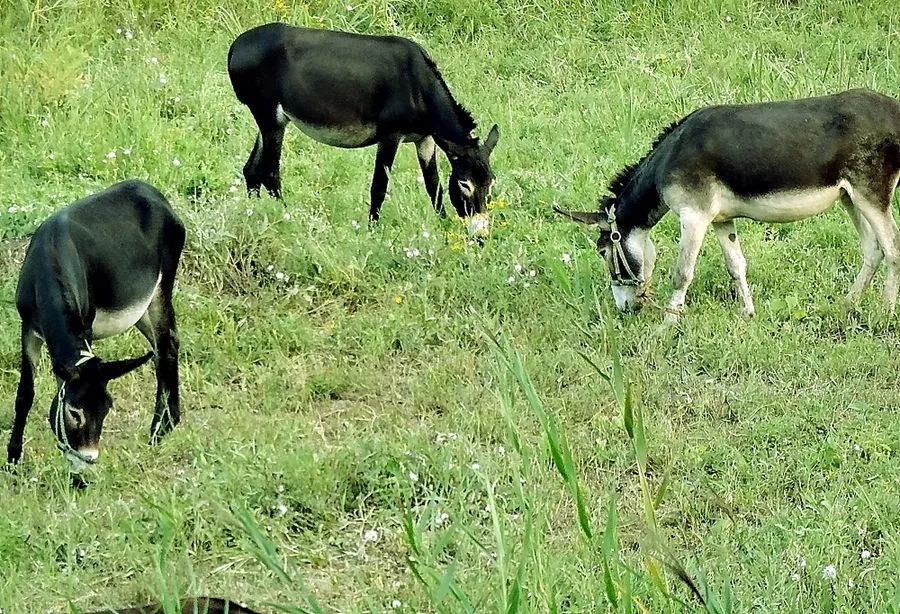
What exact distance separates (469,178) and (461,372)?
2.31 m

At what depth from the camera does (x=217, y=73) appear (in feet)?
37.4

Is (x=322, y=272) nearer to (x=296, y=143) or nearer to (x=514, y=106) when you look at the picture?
(x=296, y=143)

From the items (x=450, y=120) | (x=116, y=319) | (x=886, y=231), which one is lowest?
(x=450, y=120)

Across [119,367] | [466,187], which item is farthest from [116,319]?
[466,187]

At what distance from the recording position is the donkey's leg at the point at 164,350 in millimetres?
6434

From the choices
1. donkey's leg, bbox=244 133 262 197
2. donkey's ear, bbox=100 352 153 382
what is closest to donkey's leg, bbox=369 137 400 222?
donkey's leg, bbox=244 133 262 197

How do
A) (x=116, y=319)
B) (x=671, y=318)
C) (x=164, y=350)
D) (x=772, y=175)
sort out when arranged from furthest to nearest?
(x=671, y=318) → (x=772, y=175) → (x=164, y=350) → (x=116, y=319)

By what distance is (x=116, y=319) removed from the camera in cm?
616

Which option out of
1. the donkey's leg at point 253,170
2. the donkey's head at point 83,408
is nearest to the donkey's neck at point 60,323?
the donkey's head at point 83,408

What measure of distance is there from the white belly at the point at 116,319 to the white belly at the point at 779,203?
Result: 3.13 meters

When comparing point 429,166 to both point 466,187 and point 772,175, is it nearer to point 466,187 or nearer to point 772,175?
point 466,187

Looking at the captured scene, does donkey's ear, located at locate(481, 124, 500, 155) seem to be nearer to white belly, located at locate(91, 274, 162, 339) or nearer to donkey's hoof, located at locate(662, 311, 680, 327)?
donkey's hoof, located at locate(662, 311, 680, 327)

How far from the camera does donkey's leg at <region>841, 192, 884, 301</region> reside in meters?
7.48

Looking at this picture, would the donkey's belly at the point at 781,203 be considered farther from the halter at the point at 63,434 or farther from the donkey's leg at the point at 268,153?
the halter at the point at 63,434
